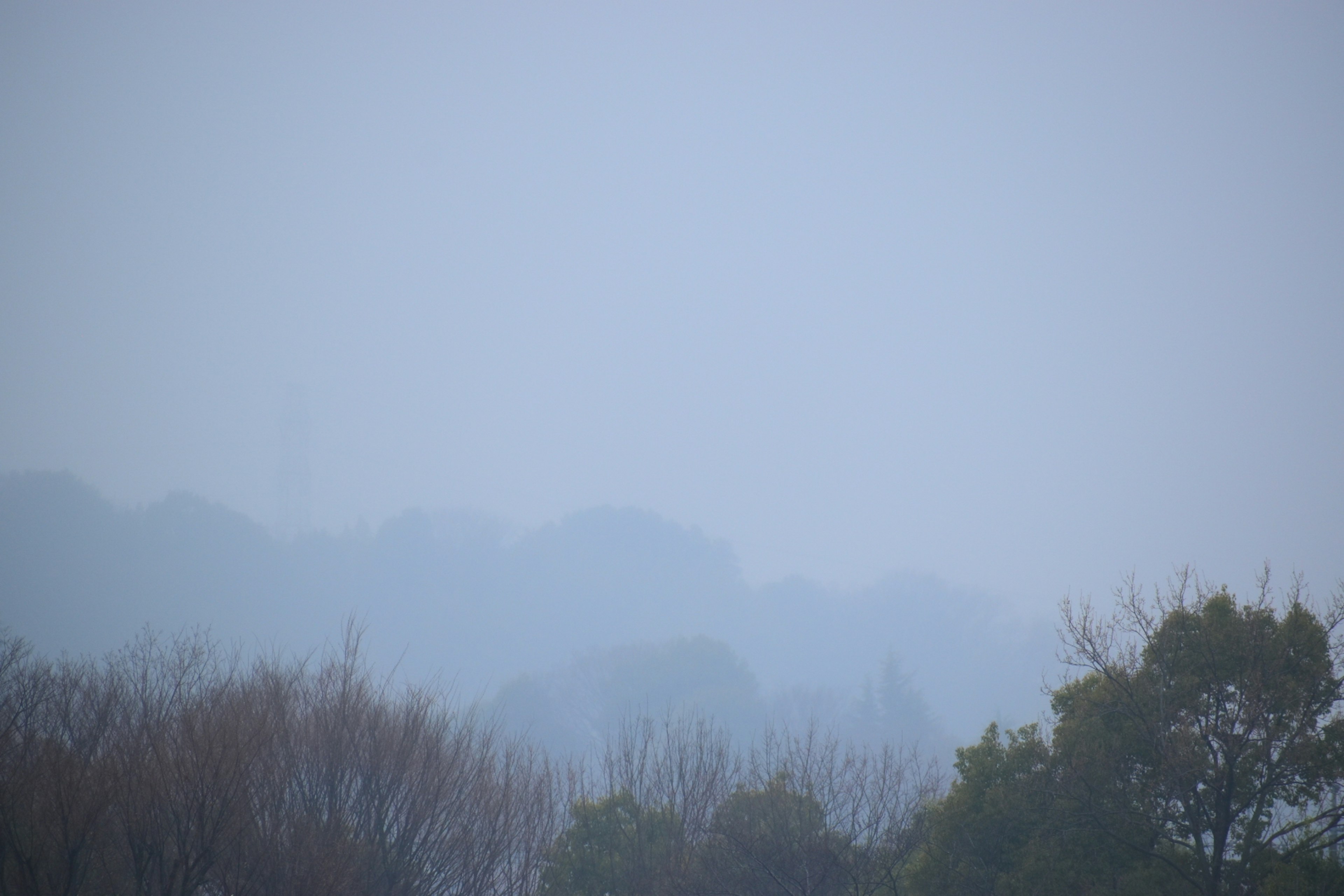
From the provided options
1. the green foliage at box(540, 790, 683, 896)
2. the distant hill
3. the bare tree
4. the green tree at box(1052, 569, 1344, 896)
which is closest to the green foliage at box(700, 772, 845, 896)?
the bare tree

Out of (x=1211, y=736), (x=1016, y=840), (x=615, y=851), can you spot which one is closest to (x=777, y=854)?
(x=615, y=851)

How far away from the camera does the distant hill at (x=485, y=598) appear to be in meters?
106

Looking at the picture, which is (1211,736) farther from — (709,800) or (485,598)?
(485,598)

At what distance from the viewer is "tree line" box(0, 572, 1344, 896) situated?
1165 cm

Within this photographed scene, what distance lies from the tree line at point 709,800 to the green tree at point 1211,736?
0.04 m

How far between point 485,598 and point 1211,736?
12889 centimetres

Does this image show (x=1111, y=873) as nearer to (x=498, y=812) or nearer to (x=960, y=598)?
(x=498, y=812)

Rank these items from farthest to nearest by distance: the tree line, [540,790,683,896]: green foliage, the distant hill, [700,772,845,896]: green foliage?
1. the distant hill
2. [540,790,683,896]: green foliage
3. [700,772,845,896]: green foliage
4. the tree line

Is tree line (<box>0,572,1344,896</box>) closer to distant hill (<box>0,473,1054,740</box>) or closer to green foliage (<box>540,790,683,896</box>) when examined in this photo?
green foliage (<box>540,790,683,896</box>)

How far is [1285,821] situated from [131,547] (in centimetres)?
13004

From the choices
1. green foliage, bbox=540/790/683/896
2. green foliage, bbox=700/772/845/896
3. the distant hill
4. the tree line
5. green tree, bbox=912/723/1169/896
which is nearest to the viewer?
the tree line

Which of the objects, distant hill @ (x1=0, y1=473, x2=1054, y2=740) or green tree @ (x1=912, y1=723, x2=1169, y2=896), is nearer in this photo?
green tree @ (x1=912, y1=723, x2=1169, y2=896)

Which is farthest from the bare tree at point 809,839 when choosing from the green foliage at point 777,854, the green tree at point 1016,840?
the green tree at point 1016,840

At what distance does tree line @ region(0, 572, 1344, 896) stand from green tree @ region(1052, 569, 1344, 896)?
44 millimetres
